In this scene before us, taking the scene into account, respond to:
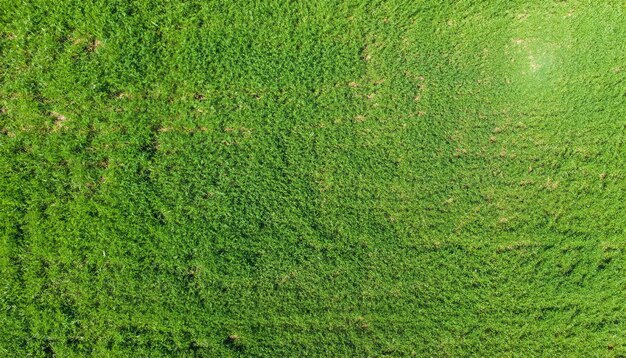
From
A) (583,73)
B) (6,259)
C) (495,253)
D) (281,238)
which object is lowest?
(6,259)

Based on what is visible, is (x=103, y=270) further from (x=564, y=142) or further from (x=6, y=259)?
(x=564, y=142)

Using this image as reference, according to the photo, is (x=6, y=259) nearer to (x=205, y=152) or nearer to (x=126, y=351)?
(x=126, y=351)

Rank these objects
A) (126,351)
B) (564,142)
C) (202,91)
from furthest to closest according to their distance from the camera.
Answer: (564,142), (202,91), (126,351)

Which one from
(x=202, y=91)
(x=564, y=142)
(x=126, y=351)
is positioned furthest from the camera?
(x=564, y=142)

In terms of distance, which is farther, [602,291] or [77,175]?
[602,291]

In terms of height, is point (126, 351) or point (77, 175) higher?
point (77, 175)

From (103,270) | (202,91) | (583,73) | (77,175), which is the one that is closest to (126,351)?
(103,270)

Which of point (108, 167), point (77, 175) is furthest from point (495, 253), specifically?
point (77, 175)
